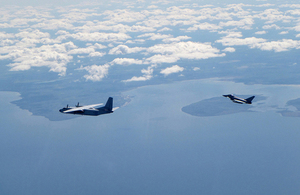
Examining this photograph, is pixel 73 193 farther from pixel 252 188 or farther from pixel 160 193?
pixel 252 188

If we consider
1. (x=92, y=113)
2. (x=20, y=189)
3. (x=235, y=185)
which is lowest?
(x=20, y=189)

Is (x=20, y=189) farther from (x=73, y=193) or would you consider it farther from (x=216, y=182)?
(x=216, y=182)

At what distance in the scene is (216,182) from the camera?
199 m

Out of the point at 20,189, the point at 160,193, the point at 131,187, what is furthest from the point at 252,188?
the point at 20,189

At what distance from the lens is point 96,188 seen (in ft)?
636

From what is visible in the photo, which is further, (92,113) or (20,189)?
(20,189)

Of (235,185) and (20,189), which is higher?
(235,185)

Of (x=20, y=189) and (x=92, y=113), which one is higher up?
(x=92, y=113)

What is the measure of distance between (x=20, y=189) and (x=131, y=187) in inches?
3241

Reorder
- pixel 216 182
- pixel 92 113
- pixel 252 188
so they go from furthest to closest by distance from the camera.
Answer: pixel 216 182 → pixel 252 188 → pixel 92 113

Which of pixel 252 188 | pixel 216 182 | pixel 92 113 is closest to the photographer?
pixel 92 113

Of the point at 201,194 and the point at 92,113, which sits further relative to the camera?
the point at 201,194

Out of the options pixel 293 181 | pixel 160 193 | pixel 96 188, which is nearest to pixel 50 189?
pixel 96 188

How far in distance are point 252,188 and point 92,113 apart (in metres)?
140
